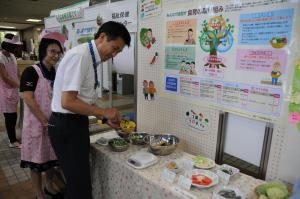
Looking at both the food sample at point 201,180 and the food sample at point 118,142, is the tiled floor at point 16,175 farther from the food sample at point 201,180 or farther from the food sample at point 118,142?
the food sample at point 201,180

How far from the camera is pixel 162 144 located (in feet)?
5.74

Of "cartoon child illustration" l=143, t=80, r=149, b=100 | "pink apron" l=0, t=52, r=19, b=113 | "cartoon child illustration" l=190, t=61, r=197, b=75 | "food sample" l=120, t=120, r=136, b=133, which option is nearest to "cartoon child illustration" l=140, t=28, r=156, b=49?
"cartoon child illustration" l=143, t=80, r=149, b=100

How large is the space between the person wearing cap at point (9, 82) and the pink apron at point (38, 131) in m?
1.68

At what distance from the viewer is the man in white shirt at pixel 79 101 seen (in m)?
1.33

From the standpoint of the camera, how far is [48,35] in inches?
74.4

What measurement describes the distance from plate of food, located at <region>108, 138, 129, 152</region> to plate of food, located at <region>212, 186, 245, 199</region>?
2.49ft

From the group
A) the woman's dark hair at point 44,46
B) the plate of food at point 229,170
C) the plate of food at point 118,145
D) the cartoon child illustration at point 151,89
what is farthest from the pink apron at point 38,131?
the plate of food at point 229,170

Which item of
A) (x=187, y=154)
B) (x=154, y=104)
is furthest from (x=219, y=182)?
(x=154, y=104)

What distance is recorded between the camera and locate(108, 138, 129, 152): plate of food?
5.73 feet

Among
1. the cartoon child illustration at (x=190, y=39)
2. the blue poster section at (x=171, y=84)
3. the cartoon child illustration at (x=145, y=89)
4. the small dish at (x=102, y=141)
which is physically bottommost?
the small dish at (x=102, y=141)

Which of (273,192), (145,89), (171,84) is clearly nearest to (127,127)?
(145,89)

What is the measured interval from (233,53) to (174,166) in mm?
793

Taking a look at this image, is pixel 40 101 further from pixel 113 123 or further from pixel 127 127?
pixel 127 127

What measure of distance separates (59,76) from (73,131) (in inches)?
14.0
